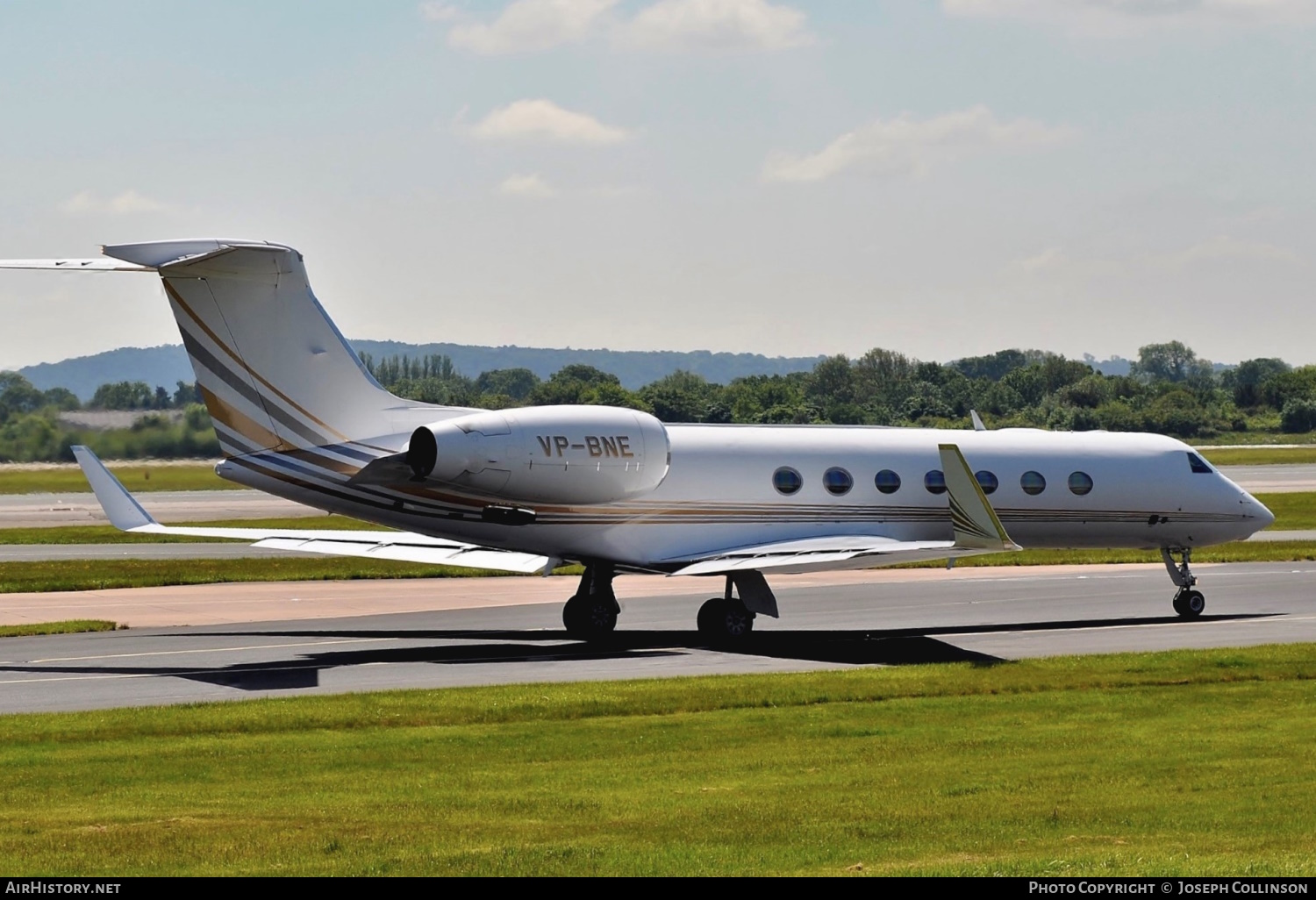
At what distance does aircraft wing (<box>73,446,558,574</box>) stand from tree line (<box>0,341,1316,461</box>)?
1377 cm

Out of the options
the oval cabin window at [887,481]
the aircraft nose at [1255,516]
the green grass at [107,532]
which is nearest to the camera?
the oval cabin window at [887,481]

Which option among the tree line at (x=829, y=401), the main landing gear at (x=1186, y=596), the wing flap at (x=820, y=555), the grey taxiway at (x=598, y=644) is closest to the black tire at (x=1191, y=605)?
the main landing gear at (x=1186, y=596)

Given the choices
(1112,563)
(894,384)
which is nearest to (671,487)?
(1112,563)

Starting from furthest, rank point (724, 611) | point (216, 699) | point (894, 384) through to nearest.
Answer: point (894, 384) → point (724, 611) → point (216, 699)

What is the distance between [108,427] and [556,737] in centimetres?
A: 2865

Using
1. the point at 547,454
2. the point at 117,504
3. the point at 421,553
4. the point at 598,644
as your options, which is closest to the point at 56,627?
the point at 117,504

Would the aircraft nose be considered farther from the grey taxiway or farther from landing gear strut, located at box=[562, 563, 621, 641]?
landing gear strut, located at box=[562, 563, 621, 641]

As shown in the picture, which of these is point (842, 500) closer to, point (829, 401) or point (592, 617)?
point (592, 617)

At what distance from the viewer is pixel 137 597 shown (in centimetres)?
3372

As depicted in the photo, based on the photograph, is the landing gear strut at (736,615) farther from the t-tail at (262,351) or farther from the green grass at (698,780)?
the t-tail at (262,351)

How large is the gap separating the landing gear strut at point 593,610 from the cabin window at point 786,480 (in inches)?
122

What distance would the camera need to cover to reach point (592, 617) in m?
26.8

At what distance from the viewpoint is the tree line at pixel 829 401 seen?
4272cm
